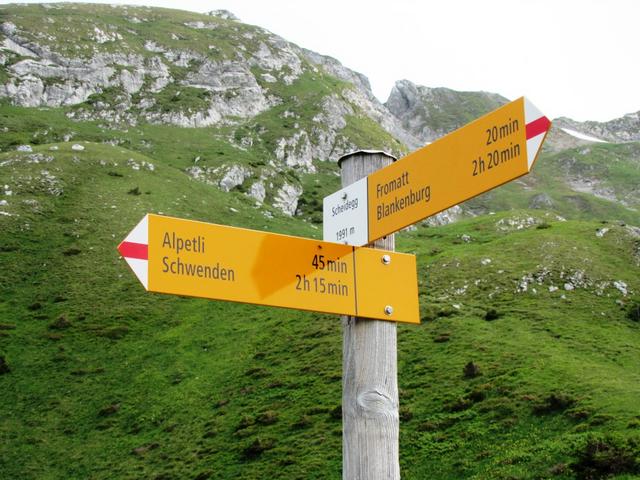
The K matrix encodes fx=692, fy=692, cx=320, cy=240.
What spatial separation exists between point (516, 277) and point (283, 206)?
6308cm

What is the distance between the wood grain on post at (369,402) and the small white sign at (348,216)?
68cm

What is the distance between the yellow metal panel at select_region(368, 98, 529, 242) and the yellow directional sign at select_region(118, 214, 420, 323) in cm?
36

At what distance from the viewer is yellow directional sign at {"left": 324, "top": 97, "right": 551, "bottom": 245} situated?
4.46m

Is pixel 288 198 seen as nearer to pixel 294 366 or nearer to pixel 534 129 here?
pixel 294 366

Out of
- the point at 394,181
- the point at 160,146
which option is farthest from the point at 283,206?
the point at 394,181

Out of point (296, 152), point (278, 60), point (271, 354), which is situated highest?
point (278, 60)

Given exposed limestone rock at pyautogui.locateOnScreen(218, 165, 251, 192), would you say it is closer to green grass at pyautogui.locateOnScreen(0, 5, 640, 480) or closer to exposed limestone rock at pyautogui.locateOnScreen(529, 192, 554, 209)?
green grass at pyautogui.locateOnScreen(0, 5, 640, 480)

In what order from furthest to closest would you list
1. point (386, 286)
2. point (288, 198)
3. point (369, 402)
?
1. point (288, 198)
2. point (386, 286)
3. point (369, 402)

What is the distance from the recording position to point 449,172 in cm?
487

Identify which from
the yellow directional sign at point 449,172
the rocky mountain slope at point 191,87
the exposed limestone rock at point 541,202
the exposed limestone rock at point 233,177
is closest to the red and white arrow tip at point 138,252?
the yellow directional sign at point 449,172

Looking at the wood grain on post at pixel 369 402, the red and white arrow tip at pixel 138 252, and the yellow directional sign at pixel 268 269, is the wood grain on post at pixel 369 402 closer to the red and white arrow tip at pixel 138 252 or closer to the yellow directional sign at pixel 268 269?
the yellow directional sign at pixel 268 269

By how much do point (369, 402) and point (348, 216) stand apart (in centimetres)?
153

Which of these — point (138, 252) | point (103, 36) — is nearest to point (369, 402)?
point (138, 252)

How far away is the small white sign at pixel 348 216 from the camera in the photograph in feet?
17.5
